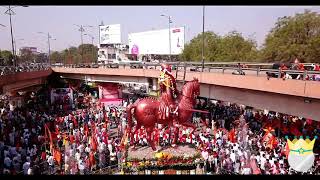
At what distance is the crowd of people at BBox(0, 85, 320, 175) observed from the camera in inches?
560

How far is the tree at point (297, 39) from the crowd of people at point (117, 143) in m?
10.3

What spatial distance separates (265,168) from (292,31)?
23195 millimetres

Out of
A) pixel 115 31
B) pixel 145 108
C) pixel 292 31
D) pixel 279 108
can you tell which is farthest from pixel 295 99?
pixel 115 31

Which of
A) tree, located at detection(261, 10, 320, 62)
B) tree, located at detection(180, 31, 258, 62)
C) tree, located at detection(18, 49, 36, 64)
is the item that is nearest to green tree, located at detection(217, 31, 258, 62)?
tree, located at detection(180, 31, 258, 62)

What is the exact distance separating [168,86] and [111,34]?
1987 inches

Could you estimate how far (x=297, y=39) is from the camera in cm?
3322

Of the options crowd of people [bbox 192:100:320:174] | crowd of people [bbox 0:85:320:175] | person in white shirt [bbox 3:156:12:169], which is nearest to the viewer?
crowd of people [bbox 192:100:320:174]

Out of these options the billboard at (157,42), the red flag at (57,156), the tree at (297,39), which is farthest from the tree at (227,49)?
the red flag at (57,156)

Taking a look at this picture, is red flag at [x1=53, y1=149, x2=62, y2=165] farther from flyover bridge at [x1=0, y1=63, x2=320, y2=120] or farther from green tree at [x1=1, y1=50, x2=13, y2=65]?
green tree at [x1=1, y1=50, x2=13, y2=65]

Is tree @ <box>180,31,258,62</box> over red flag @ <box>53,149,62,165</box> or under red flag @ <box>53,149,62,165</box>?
over

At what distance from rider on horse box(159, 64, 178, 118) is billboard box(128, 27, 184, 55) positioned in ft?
96.7
